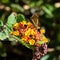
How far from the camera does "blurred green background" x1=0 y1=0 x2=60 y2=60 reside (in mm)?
2014

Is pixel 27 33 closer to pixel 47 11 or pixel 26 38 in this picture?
pixel 26 38

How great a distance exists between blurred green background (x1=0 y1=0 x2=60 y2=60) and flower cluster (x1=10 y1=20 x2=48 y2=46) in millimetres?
656

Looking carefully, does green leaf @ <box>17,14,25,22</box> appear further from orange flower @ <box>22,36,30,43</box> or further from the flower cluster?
orange flower @ <box>22,36,30,43</box>

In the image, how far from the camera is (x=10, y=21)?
1.25 meters

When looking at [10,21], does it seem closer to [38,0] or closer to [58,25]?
[38,0]

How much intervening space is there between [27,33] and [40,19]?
3.18 feet

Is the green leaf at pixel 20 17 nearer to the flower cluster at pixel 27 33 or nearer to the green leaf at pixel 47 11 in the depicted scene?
the flower cluster at pixel 27 33

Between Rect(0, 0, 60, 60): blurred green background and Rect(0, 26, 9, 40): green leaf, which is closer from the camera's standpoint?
Rect(0, 26, 9, 40): green leaf

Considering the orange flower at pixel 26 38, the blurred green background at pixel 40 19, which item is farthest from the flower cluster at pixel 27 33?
the blurred green background at pixel 40 19

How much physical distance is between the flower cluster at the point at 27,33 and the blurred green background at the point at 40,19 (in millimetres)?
656

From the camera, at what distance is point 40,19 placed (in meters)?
2.16

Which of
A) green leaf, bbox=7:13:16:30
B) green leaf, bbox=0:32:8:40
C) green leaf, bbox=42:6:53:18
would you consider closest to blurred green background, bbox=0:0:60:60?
green leaf, bbox=42:6:53:18

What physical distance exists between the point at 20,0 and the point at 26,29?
1078 mm

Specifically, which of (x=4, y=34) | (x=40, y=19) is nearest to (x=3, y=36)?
(x=4, y=34)
